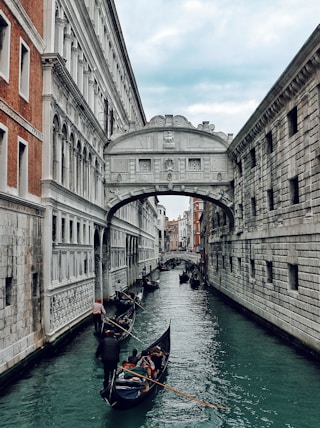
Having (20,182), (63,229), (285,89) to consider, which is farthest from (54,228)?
(285,89)

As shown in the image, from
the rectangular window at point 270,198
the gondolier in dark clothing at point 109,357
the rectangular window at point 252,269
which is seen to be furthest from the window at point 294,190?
the gondolier in dark clothing at point 109,357

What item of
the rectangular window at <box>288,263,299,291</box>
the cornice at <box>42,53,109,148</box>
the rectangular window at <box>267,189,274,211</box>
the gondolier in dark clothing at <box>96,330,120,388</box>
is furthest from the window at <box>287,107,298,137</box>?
the gondolier in dark clothing at <box>96,330,120,388</box>

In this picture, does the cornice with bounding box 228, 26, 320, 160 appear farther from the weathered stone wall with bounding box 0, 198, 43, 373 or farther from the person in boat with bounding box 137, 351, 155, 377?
the person in boat with bounding box 137, 351, 155, 377

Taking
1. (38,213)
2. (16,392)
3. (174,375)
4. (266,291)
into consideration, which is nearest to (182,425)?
(174,375)

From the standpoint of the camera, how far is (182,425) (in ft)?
27.0

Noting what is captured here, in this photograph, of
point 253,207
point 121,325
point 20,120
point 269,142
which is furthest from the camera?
point 253,207

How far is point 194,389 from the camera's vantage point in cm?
1020

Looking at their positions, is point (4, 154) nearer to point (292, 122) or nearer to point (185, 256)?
point (292, 122)

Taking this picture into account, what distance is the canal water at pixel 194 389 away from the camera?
8453mm

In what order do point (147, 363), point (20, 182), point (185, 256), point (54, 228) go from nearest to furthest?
1. point (147, 363)
2. point (20, 182)
3. point (54, 228)
4. point (185, 256)

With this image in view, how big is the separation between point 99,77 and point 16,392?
1601 centimetres

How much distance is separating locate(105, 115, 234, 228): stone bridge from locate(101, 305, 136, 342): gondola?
7.80m

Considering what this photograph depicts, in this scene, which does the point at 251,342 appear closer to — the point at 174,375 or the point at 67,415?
the point at 174,375

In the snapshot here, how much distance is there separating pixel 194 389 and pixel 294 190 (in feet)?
24.6
